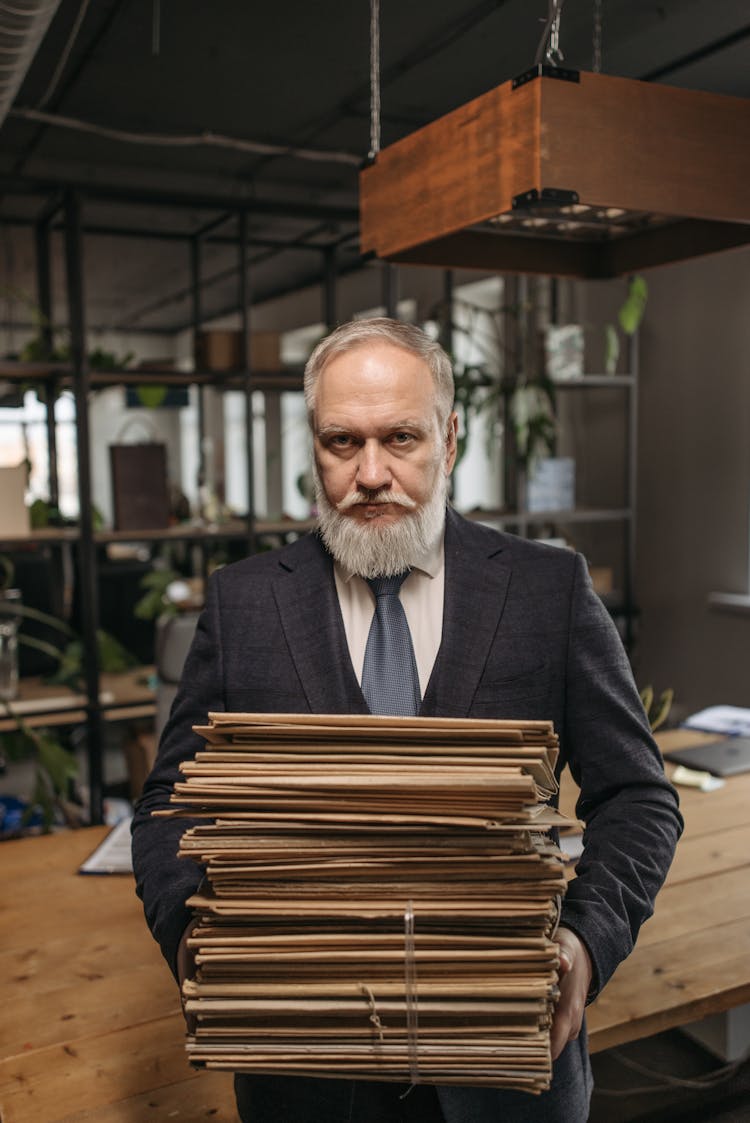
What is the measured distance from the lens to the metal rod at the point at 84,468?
3.37 meters

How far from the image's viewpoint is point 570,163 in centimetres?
126

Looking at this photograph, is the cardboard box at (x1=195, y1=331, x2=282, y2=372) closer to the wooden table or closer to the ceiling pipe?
the ceiling pipe

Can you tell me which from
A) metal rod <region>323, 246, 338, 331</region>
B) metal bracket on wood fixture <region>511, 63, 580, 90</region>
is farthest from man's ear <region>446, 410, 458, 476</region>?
metal rod <region>323, 246, 338, 331</region>

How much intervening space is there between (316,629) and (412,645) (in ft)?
0.37

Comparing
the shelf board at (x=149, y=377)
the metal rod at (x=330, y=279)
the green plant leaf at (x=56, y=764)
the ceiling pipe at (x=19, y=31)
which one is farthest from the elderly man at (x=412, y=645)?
the metal rod at (x=330, y=279)

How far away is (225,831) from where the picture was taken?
0.75m

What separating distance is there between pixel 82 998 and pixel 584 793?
0.76m

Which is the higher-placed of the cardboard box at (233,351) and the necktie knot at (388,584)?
the cardboard box at (233,351)

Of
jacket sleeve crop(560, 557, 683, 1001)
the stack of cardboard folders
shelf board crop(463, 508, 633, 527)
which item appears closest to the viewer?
the stack of cardboard folders

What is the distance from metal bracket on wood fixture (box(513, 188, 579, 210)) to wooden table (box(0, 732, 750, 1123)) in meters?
1.07

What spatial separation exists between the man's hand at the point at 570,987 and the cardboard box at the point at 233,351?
3.28 m

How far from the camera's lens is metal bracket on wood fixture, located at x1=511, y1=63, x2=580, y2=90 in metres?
1.22

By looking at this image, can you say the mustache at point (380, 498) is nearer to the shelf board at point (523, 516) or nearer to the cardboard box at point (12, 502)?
the cardboard box at point (12, 502)

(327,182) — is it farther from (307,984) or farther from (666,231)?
(307,984)
